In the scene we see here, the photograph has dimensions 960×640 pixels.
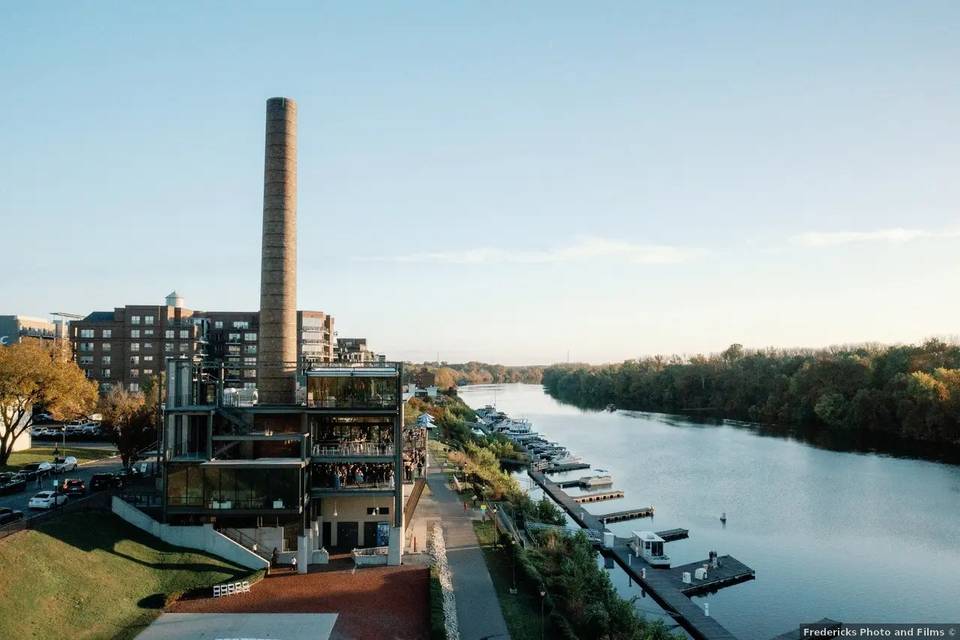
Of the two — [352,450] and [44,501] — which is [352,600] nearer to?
[352,450]

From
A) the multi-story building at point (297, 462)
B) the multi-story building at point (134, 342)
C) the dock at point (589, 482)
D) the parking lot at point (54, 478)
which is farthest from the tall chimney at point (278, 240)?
the multi-story building at point (134, 342)

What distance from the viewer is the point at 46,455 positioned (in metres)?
54.0

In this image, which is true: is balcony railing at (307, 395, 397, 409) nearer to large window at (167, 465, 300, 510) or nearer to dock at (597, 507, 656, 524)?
large window at (167, 465, 300, 510)

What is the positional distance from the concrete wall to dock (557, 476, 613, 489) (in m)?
37.8

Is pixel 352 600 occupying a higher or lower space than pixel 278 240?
lower

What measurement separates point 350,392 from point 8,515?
1752 cm

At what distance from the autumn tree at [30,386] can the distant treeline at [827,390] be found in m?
90.6

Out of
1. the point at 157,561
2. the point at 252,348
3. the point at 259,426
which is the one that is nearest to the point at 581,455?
the point at 252,348

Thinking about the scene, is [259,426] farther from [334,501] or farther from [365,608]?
[365,608]

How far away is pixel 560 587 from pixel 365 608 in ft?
29.0

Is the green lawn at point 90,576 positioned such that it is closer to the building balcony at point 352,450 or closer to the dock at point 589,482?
the building balcony at point 352,450

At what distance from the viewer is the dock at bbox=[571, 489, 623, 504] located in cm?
5985

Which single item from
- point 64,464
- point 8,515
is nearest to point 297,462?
point 8,515

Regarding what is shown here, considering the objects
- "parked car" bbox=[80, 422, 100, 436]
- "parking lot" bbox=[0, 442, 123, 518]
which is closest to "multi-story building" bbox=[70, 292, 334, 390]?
"parked car" bbox=[80, 422, 100, 436]
